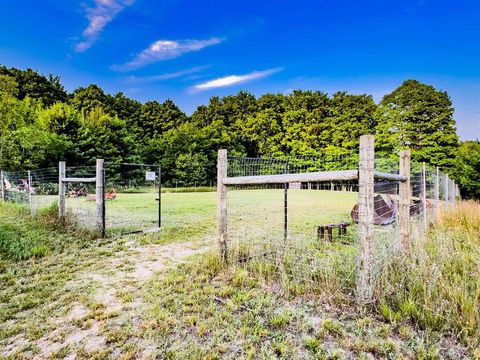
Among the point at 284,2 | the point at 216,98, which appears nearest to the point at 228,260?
the point at 284,2

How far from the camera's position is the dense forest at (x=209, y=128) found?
61.4ft

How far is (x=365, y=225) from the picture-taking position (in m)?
2.74

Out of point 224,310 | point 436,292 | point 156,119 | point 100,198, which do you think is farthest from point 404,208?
point 156,119

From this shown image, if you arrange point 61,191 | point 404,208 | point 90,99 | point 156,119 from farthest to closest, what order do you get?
1. point 156,119
2. point 90,99
3. point 61,191
4. point 404,208

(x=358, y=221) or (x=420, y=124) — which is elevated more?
(x=420, y=124)

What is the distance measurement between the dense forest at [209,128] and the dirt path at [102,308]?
14.6 metres

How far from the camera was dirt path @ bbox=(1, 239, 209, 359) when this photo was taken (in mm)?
2238

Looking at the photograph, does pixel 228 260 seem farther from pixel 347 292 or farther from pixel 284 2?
pixel 284 2

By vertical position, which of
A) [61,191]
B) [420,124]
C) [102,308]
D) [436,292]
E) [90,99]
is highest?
[90,99]

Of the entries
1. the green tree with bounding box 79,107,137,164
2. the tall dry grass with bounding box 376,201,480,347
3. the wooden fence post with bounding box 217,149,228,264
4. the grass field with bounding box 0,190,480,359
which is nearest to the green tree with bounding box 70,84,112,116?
the green tree with bounding box 79,107,137,164

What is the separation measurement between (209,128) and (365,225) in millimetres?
32600

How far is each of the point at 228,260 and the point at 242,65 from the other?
21450 millimetres

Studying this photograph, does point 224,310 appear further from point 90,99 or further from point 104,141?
point 90,99

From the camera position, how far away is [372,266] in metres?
2.74
